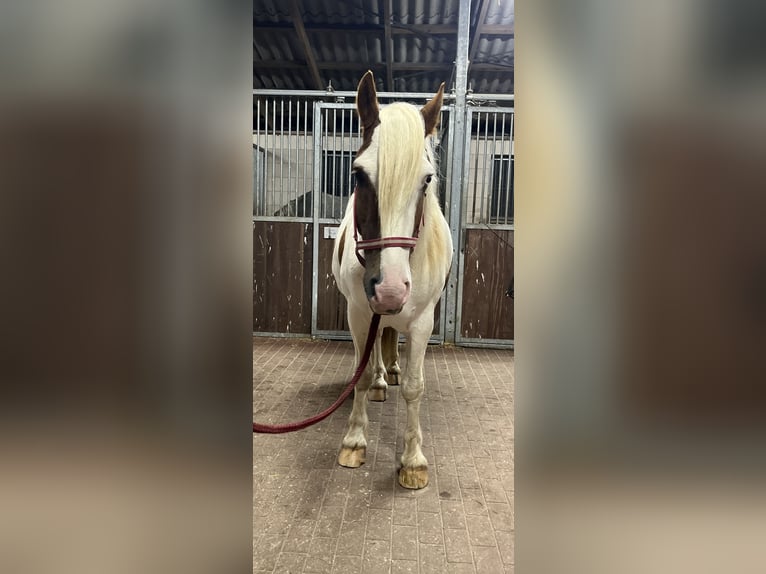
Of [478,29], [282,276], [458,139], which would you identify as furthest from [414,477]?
[478,29]

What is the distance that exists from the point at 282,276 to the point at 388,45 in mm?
3452

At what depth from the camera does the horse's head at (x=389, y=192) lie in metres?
1.52

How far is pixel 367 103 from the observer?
5.54 feet

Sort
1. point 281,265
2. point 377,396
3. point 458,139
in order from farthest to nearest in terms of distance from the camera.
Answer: point 281,265 → point 458,139 → point 377,396

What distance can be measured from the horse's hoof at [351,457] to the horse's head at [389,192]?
0.97 m

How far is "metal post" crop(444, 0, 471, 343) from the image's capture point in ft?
14.3

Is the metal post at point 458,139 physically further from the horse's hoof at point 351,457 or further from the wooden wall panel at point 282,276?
the horse's hoof at point 351,457

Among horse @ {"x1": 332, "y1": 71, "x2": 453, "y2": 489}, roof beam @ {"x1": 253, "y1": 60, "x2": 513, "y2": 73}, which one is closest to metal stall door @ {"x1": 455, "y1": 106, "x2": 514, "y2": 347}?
roof beam @ {"x1": 253, "y1": 60, "x2": 513, "y2": 73}

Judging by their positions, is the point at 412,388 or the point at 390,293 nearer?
the point at 390,293

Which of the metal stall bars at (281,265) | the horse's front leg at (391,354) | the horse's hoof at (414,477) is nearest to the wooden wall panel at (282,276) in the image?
the metal stall bars at (281,265)
